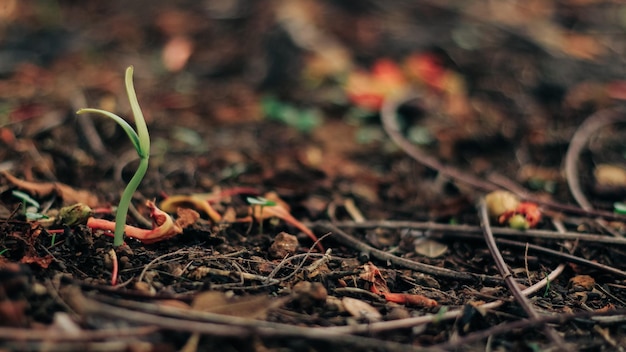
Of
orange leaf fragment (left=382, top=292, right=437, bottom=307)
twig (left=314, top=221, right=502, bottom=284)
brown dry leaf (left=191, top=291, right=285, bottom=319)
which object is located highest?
brown dry leaf (left=191, top=291, right=285, bottom=319)

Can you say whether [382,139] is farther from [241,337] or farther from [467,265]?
[241,337]

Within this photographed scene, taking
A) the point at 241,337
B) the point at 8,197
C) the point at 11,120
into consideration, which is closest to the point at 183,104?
the point at 11,120

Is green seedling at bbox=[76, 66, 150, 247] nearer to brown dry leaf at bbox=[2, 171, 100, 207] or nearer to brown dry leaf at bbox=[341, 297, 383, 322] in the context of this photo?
brown dry leaf at bbox=[2, 171, 100, 207]

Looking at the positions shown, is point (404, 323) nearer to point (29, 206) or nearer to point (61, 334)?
point (61, 334)

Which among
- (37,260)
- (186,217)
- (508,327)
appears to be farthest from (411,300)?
(37,260)

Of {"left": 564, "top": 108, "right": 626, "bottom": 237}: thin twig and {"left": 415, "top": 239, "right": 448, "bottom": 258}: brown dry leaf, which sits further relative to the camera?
{"left": 564, "top": 108, "right": 626, "bottom": 237}: thin twig

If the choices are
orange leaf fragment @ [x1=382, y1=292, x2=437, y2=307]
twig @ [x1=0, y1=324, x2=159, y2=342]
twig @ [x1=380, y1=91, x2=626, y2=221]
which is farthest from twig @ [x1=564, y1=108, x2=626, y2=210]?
twig @ [x1=0, y1=324, x2=159, y2=342]
